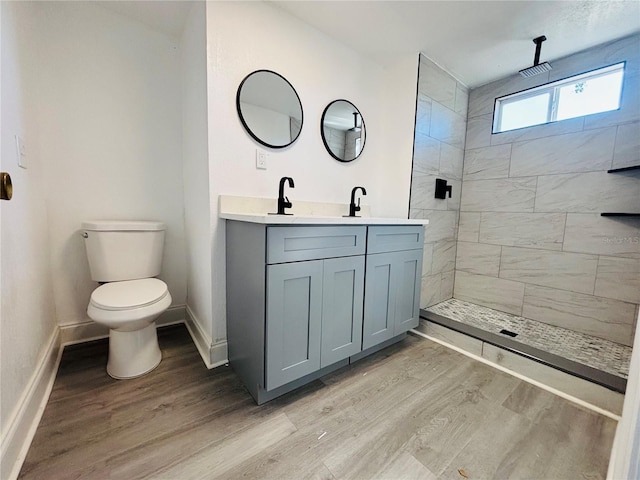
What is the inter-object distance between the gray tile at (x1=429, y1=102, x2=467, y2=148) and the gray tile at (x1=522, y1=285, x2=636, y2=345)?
1.45 m

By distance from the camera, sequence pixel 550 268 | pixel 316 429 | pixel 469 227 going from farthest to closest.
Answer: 1. pixel 469 227
2. pixel 550 268
3. pixel 316 429

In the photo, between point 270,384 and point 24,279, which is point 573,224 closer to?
point 270,384

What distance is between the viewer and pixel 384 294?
1.66 metres

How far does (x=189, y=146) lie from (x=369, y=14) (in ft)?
4.74

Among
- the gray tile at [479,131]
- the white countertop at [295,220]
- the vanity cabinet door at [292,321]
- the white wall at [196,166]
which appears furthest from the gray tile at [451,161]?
the white wall at [196,166]

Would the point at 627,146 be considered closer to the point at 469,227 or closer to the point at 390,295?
the point at 469,227

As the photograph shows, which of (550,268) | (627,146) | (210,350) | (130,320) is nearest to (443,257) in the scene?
(550,268)

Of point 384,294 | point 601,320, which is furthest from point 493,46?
point 601,320

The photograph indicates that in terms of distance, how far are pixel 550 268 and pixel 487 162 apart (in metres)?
1.05

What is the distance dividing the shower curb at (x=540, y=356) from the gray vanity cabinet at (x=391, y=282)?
12.1 inches

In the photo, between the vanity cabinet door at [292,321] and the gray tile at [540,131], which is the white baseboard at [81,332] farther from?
the gray tile at [540,131]

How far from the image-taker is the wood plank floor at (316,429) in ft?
3.20

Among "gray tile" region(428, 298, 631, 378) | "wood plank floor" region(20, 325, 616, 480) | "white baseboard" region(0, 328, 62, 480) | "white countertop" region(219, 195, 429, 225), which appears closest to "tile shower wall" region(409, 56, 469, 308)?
"gray tile" region(428, 298, 631, 378)

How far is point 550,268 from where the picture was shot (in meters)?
2.13
